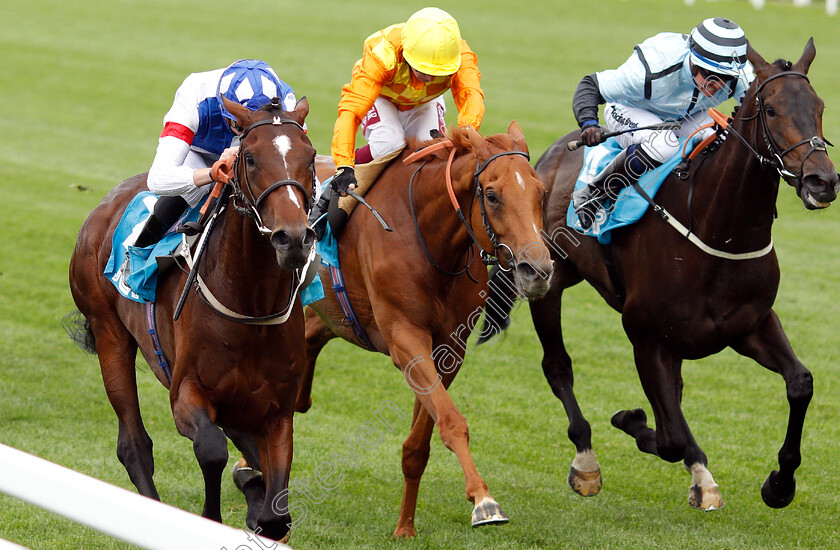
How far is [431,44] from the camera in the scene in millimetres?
5148

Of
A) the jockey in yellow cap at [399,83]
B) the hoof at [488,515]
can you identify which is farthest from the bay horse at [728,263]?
the hoof at [488,515]

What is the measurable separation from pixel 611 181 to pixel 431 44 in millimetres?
1371

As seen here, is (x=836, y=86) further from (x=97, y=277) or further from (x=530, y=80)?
(x=97, y=277)

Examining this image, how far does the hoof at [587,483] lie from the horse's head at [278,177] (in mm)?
2758

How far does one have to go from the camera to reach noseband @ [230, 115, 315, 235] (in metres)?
3.71

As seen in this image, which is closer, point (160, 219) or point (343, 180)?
point (160, 219)

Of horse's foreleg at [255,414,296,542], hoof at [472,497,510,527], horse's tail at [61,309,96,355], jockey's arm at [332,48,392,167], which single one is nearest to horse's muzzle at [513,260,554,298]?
hoof at [472,497,510,527]

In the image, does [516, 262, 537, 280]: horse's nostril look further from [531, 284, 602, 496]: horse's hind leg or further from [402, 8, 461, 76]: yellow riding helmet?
[531, 284, 602, 496]: horse's hind leg

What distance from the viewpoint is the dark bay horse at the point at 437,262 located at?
4242 millimetres

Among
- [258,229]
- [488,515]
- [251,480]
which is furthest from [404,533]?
[258,229]

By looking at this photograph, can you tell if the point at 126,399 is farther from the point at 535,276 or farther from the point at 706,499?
the point at 706,499

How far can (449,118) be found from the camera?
1761cm

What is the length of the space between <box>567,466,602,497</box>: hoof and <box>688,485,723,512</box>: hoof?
664 mm

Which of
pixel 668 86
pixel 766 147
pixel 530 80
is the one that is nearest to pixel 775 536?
pixel 766 147
